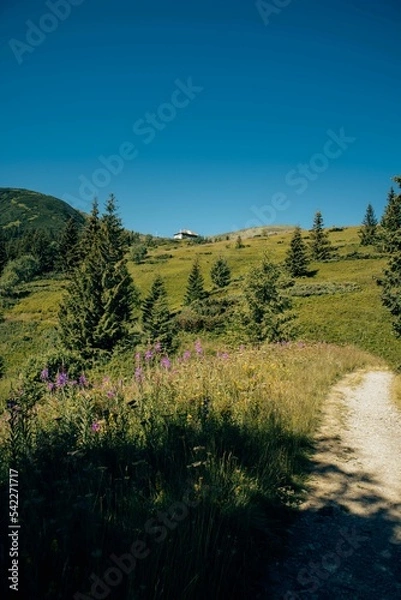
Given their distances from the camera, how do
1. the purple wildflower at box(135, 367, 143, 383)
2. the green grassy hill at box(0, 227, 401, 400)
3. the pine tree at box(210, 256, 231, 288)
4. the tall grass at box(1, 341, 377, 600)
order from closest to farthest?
the tall grass at box(1, 341, 377, 600) → the purple wildflower at box(135, 367, 143, 383) → the green grassy hill at box(0, 227, 401, 400) → the pine tree at box(210, 256, 231, 288)

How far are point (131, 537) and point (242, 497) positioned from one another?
1125 mm

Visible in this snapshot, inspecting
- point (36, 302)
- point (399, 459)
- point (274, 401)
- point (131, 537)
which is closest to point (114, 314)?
point (274, 401)

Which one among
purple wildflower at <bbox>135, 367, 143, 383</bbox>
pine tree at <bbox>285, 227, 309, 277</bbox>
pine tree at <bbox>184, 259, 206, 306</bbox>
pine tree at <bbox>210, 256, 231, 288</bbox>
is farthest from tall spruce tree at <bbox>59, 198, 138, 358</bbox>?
pine tree at <bbox>285, 227, 309, 277</bbox>

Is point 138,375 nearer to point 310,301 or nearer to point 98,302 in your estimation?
point 98,302

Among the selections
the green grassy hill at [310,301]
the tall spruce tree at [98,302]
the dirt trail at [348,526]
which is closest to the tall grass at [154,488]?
the dirt trail at [348,526]

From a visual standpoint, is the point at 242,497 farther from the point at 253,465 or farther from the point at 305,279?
the point at 305,279

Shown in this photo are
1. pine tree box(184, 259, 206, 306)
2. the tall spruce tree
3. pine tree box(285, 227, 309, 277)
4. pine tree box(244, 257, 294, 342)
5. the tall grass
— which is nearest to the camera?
the tall grass

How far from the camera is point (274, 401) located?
6277 millimetres

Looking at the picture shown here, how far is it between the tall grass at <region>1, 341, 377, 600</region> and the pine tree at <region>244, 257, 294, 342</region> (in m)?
12.6

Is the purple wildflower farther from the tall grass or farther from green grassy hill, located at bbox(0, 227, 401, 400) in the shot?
green grassy hill, located at bbox(0, 227, 401, 400)

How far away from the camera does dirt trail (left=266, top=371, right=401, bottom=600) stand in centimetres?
272

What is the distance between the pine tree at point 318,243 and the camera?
6881 cm

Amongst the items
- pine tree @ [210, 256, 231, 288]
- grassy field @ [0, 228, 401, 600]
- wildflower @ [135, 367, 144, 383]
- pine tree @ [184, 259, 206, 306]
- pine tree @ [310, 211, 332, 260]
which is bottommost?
grassy field @ [0, 228, 401, 600]

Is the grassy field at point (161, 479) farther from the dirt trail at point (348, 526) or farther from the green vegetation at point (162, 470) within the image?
the dirt trail at point (348, 526)
